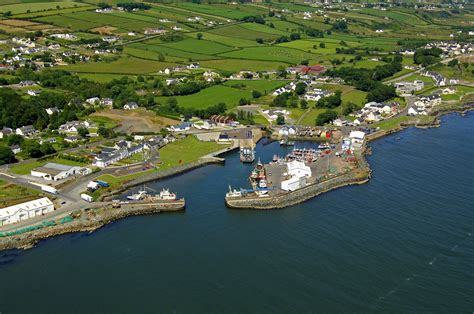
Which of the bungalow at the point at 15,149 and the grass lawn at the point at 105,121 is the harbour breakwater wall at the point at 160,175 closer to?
the bungalow at the point at 15,149

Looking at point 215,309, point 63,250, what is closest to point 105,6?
point 63,250

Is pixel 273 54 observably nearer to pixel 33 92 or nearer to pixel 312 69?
pixel 312 69


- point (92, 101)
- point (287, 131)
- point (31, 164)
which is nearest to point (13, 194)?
point (31, 164)

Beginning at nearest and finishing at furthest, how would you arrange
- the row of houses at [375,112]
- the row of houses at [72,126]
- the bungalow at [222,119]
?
the row of houses at [72,126], the bungalow at [222,119], the row of houses at [375,112]

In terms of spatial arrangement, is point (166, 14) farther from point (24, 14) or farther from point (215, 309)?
point (215, 309)

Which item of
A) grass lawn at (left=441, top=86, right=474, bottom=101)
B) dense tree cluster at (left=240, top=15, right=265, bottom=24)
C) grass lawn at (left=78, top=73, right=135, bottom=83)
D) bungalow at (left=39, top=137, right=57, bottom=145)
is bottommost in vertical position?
bungalow at (left=39, top=137, right=57, bottom=145)

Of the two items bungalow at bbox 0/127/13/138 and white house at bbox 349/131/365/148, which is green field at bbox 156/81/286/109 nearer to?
white house at bbox 349/131/365/148

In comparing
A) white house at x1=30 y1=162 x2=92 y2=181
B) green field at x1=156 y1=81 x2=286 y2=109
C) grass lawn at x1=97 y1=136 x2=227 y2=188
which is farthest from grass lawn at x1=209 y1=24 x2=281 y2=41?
white house at x1=30 y1=162 x2=92 y2=181

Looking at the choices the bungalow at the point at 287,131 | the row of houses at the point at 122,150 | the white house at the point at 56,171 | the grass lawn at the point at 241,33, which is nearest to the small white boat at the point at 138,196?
the white house at the point at 56,171
